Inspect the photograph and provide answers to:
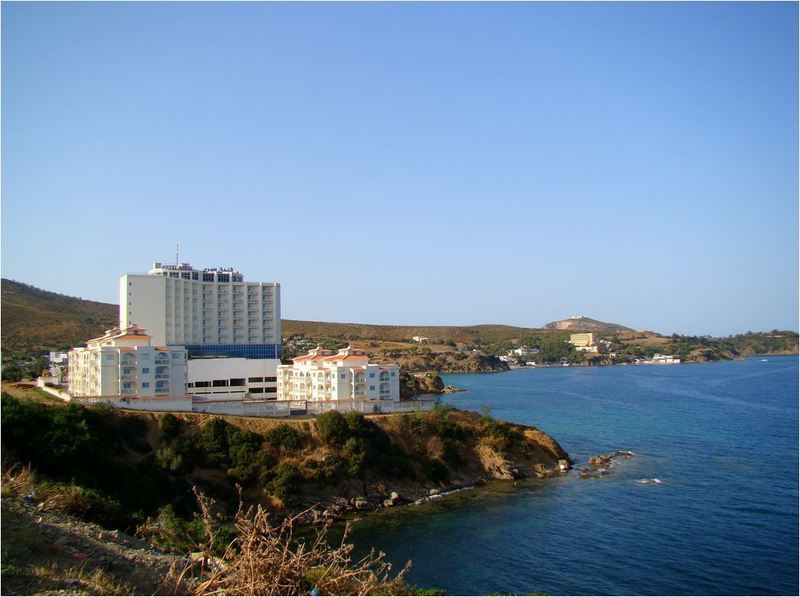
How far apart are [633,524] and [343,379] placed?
20.7 m

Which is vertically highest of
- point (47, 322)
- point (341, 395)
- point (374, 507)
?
point (47, 322)

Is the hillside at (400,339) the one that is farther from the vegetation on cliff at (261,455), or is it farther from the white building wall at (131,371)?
the vegetation on cliff at (261,455)

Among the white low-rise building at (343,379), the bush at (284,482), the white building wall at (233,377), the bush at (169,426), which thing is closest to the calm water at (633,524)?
the bush at (284,482)

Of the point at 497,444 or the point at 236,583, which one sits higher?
the point at 236,583

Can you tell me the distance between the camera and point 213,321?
56.1 m

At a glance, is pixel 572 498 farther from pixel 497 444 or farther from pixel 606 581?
pixel 606 581

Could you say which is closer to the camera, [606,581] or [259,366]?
[606,581]

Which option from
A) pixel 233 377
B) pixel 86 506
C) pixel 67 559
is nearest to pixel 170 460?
pixel 86 506

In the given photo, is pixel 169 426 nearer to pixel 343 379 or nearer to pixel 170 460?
pixel 170 460

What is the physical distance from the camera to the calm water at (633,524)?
71.8ft

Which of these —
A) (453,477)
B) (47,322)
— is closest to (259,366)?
(453,477)

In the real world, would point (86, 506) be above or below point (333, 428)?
above

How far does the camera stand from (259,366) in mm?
49938

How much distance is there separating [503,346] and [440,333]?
16.5 meters
